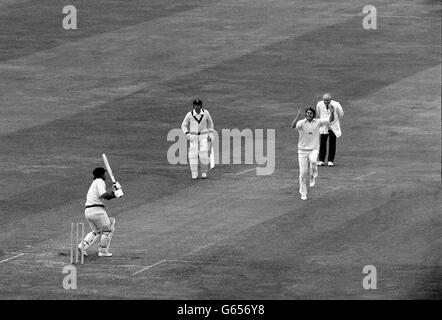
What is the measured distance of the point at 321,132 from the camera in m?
37.8

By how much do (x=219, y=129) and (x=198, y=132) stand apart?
5.99m

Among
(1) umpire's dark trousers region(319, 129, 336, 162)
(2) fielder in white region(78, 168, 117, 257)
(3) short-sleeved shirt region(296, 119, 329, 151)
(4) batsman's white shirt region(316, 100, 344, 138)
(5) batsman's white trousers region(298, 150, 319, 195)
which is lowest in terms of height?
(2) fielder in white region(78, 168, 117, 257)

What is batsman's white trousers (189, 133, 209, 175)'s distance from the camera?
3522 centimetres

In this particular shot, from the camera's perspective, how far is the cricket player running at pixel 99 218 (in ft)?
90.5

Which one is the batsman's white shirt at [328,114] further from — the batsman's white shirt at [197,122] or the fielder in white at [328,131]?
the batsman's white shirt at [197,122]

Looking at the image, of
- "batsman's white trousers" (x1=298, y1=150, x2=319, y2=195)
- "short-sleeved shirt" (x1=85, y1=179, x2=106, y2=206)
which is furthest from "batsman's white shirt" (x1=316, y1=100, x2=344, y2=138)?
"short-sleeved shirt" (x1=85, y1=179, x2=106, y2=206)

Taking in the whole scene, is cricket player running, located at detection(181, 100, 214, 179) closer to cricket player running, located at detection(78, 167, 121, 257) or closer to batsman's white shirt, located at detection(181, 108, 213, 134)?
batsman's white shirt, located at detection(181, 108, 213, 134)

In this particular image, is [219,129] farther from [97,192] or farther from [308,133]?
[97,192]

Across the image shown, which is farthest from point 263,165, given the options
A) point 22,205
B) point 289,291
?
point 289,291

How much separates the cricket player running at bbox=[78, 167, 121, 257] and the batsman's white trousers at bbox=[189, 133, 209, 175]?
7.53 meters

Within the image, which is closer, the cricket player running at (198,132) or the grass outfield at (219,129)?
the grass outfield at (219,129)

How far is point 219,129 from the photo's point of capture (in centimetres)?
4147

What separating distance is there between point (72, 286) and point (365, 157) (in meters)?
14.6

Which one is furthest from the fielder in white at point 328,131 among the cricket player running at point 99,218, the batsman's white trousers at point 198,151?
the cricket player running at point 99,218
